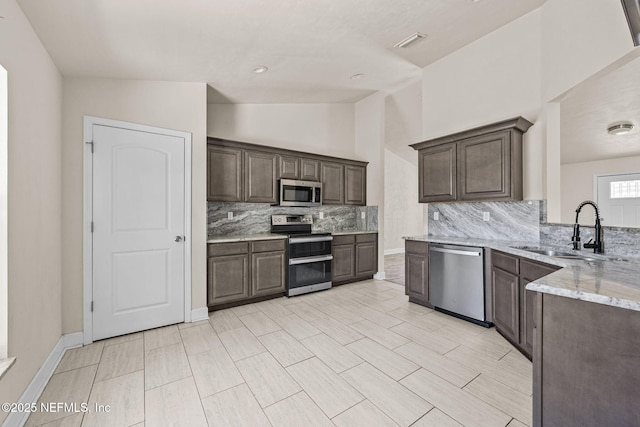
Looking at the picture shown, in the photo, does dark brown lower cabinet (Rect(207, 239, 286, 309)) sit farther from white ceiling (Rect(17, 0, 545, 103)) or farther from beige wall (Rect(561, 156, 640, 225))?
beige wall (Rect(561, 156, 640, 225))

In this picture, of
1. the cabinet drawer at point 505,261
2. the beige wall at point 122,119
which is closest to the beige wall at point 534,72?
the cabinet drawer at point 505,261

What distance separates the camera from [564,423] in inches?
46.7

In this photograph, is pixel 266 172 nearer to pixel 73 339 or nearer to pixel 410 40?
pixel 410 40

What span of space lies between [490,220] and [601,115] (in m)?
1.40

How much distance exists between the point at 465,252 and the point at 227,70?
130 inches

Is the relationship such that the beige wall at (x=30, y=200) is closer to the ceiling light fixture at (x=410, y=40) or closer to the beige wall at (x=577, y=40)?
the ceiling light fixture at (x=410, y=40)

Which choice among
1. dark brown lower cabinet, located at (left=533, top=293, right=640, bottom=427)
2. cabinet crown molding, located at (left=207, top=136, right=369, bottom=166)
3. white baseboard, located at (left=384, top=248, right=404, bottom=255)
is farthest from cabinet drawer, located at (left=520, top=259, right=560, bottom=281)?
white baseboard, located at (left=384, top=248, right=404, bottom=255)

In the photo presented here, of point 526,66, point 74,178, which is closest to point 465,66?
point 526,66

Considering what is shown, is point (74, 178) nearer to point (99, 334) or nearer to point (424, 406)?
point (99, 334)

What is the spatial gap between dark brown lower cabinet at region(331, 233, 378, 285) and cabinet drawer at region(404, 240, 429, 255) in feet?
3.53

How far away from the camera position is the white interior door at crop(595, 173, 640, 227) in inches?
87.7

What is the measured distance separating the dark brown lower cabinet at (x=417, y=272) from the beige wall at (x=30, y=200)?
3631 millimetres

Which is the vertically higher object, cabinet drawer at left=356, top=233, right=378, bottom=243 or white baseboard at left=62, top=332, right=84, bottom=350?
cabinet drawer at left=356, top=233, right=378, bottom=243

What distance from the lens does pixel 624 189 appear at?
2357 mm
